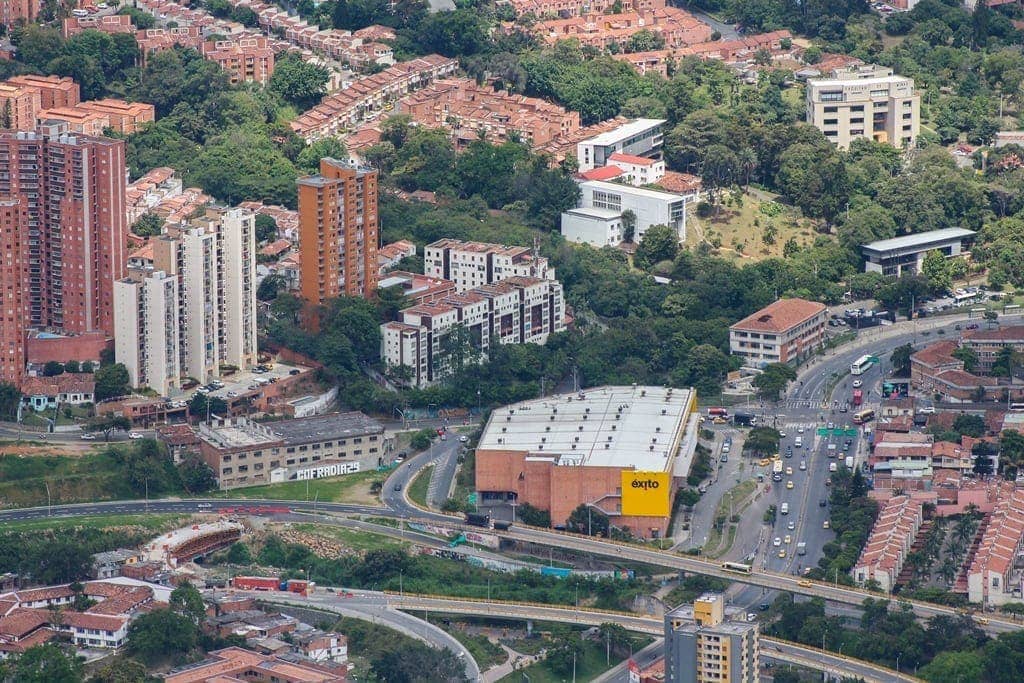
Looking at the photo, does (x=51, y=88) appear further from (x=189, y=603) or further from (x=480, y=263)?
(x=189, y=603)

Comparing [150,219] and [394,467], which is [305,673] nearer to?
[394,467]

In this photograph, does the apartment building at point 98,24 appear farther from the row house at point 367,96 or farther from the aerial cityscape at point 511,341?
the row house at point 367,96

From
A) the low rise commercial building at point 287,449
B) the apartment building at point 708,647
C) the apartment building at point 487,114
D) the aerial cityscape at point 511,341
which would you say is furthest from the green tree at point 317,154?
the apartment building at point 708,647

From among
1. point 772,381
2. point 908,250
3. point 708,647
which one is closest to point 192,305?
point 772,381

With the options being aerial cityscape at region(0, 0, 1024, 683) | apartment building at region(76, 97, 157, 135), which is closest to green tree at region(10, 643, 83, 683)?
aerial cityscape at region(0, 0, 1024, 683)

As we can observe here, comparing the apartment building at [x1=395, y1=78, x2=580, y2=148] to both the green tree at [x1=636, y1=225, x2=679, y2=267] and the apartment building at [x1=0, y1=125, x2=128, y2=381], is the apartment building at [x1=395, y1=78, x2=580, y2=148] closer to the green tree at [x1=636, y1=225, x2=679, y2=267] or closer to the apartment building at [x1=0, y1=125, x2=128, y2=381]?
the green tree at [x1=636, y1=225, x2=679, y2=267]

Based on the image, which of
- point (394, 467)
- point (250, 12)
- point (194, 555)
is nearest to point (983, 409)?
point (394, 467)
